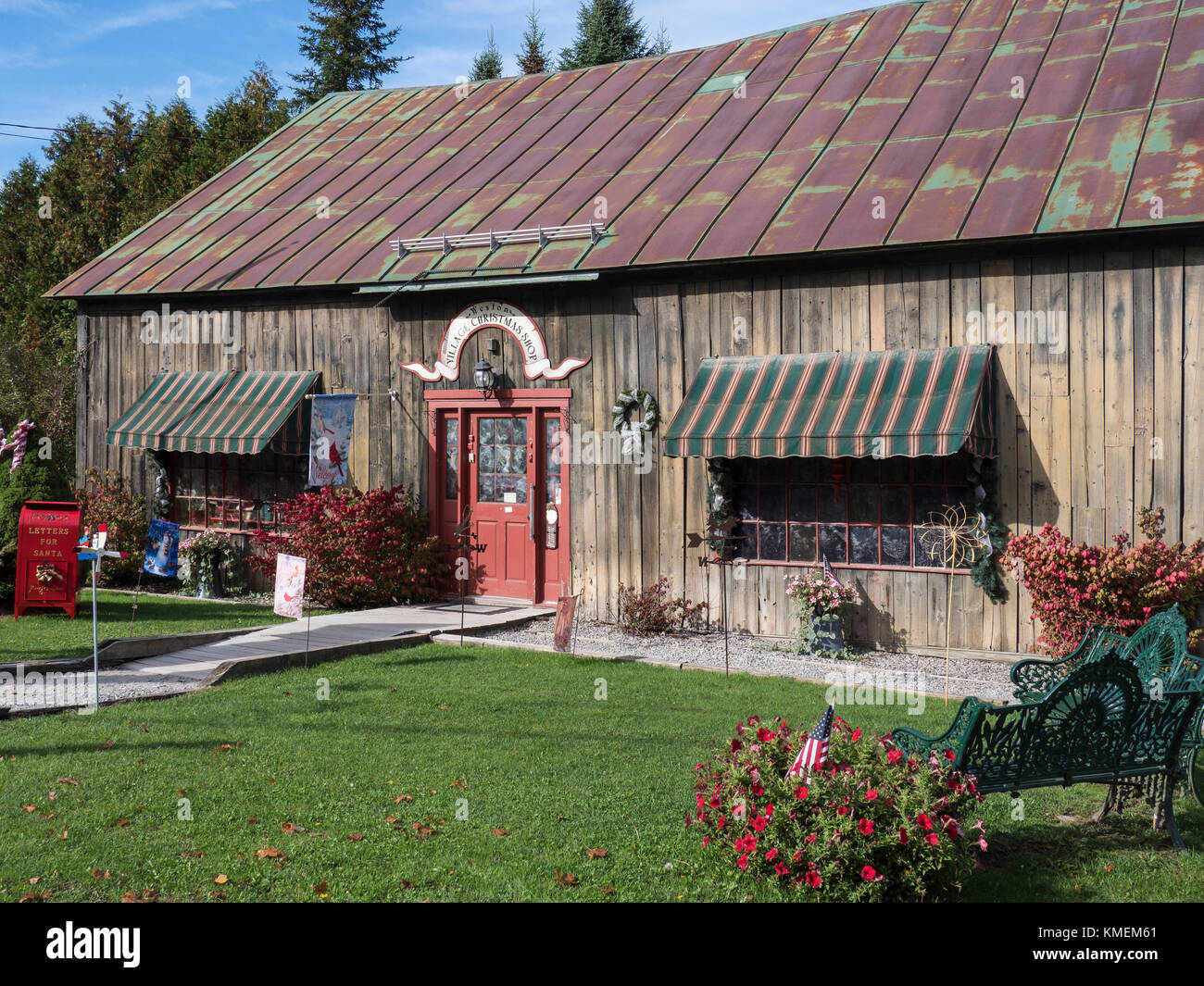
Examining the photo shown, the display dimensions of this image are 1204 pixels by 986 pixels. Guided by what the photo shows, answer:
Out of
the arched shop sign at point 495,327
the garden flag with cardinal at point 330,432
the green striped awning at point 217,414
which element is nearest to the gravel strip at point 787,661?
the arched shop sign at point 495,327

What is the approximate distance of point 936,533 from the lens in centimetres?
1080

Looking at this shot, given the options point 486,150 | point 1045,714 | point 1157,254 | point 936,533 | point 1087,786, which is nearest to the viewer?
point 1045,714

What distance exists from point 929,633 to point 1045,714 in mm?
5651

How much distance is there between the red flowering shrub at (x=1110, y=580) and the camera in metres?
9.48

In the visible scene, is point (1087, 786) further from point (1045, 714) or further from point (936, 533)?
point (936, 533)

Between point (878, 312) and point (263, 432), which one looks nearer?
point (878, 312)

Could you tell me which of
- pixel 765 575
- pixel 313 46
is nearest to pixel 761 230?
pixel 765 575

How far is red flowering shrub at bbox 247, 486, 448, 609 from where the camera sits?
13.1 m

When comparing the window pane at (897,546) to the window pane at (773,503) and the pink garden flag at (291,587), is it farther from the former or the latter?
the pink garden flag at (291,587)

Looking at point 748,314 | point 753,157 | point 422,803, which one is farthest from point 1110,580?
point 753,157

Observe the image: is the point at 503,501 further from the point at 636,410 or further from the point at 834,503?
the point at 834,503

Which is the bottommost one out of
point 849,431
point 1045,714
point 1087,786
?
point 1087,786

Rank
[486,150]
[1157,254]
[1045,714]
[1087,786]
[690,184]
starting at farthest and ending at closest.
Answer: [486,150]
[690,184]
[1157,254]
[1087,786]
[1045,714]

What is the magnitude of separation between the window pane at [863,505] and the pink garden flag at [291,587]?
17.9ft
